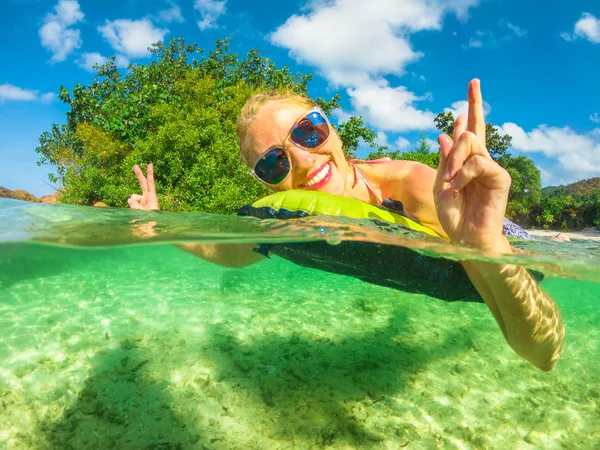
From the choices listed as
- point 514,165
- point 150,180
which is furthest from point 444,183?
point 514,165

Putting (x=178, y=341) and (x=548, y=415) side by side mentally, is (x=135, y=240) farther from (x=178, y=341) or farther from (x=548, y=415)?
(x=548, y=415)

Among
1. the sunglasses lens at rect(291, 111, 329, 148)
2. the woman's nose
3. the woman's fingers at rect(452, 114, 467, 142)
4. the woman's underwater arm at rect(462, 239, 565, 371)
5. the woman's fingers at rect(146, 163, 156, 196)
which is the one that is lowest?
the woman's underwater arm at rect(462, 239, 565, 371)

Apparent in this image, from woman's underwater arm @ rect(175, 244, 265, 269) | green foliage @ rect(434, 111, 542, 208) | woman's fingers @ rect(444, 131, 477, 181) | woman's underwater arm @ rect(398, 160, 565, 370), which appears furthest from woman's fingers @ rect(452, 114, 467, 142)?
green foliage @ rect(434, 111, 542, 208)

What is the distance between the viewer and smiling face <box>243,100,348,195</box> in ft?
12.2

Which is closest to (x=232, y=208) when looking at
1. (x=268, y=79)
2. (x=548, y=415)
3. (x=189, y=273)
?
(x=189, y=273)

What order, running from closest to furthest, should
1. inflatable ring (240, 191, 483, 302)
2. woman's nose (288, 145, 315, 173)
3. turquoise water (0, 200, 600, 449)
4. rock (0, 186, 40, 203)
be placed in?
1. inflatable ring (240, 191, 483, 302)
2. woman's nose (288, 145, 315, 173)
3. turquoise water (0, 200, 600, 449)
4. rock (0, 186, 40, 203)

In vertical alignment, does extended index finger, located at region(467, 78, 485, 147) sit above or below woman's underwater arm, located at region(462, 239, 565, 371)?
above

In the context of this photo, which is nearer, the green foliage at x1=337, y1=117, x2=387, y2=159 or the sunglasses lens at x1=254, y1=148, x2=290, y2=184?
the sunglasses lens at x1=254, y1=148, x2=290, y2=184

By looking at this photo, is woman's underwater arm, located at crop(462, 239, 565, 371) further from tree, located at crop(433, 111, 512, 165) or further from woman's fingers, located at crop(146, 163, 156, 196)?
tree, located at crop(433, 111, 512, 165)

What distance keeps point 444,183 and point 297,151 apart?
1.56 meters

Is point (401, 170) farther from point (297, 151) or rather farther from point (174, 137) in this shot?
point (174, 137)

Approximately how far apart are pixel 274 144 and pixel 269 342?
3.35 m

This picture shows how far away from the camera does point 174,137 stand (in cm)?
1351

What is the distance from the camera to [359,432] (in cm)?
388
